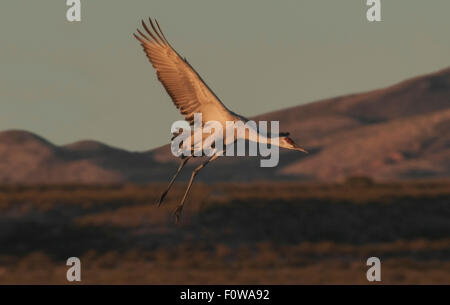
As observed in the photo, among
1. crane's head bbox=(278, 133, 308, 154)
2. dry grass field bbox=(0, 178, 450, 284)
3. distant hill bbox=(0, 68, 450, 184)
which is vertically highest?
distant hill bbox=(0, 68, 450, 184)

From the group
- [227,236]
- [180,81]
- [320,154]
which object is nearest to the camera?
[180,81]

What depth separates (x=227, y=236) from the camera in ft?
163

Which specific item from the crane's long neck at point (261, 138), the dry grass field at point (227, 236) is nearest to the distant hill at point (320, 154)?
the dry grass field at point (227, 236)

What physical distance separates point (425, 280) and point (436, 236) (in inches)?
515

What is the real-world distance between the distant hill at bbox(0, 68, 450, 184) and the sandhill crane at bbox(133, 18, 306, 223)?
101m

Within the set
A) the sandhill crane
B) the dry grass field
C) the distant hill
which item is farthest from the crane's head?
the distant hill

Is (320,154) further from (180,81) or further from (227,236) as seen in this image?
(180,81)

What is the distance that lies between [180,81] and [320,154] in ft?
423

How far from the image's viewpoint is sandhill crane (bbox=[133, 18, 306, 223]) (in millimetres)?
18078

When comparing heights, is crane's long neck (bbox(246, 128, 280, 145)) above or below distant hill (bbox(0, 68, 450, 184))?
below

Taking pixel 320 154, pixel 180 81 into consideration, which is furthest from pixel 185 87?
pixel 320 154

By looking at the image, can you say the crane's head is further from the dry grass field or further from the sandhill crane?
the dry grass field

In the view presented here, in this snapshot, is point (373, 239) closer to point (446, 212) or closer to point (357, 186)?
point (446, 212)

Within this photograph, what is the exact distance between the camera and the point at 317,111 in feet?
612
